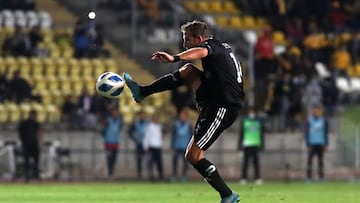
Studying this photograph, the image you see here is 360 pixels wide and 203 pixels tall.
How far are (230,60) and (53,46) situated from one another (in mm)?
21171

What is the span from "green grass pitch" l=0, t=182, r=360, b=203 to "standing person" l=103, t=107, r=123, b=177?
1.76m

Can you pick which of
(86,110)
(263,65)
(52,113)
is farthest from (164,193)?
(263,65)

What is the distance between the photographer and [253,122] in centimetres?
3388

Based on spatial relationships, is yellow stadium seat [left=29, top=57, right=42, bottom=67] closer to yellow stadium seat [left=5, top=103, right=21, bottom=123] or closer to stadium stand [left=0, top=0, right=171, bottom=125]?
stadium stand [left=0, top=0, right=171, bottom=125]

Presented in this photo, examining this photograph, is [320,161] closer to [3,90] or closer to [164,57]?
[3,90]

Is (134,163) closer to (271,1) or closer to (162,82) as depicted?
(271,1)

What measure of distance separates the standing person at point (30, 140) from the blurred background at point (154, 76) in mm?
568

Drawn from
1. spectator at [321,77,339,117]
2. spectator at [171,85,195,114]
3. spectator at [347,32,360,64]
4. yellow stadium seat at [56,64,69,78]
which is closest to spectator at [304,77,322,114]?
spectator at [321,77,339,117]

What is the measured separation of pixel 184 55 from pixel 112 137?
1814cm

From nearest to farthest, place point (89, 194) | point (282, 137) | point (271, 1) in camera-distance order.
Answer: point (89, 194), point (282, 137), point (271, 1)

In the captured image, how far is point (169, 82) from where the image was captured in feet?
57.9

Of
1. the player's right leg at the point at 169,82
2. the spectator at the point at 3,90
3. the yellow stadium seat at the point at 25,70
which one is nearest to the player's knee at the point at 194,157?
the player's right leg at the point at 169,82

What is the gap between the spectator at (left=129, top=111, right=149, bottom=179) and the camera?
3453 cm

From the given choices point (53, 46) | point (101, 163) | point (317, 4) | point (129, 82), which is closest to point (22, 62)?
point (53, 46)
